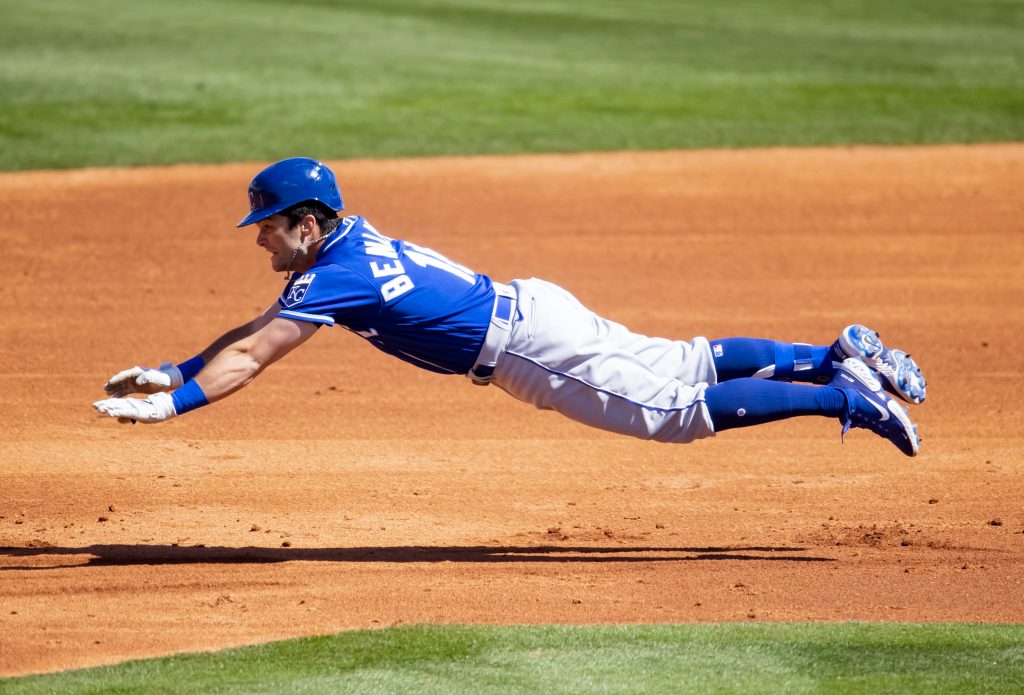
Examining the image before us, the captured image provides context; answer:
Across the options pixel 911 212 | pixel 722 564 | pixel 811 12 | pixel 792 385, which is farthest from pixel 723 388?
pixel 811 12

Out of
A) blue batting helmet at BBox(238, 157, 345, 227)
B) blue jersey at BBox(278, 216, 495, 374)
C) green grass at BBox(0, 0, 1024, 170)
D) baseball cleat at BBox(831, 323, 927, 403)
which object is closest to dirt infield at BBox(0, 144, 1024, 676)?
baseball cleat at BBox(831, 323, 927, 403)

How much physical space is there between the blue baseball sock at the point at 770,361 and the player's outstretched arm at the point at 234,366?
185 cm

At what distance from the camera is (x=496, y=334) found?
222 inches

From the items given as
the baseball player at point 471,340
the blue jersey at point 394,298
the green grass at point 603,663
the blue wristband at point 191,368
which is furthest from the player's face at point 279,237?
the green grass at point 603,663

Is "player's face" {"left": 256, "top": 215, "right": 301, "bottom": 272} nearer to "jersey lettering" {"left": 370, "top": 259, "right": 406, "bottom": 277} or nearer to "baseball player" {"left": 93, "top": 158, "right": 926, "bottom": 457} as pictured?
"baseball player" {"left": 93, "top": 158, "right": 926, "bottom": 457}

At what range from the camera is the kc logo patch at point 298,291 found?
5.41m

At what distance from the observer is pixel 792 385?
5.73 meters

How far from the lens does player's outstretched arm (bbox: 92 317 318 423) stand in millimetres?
5266

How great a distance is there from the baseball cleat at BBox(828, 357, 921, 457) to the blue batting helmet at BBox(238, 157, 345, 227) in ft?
7.56

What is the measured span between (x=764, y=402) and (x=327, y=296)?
1.83 m

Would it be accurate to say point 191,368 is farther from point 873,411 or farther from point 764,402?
point 873,411

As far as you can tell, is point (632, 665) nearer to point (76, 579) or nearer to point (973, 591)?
point (973, 591)

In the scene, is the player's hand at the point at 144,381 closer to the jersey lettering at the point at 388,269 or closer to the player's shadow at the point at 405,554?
the player's shadow at the point at 405,554

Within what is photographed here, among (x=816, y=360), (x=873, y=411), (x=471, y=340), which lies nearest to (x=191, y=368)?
(x=471, y=340)
